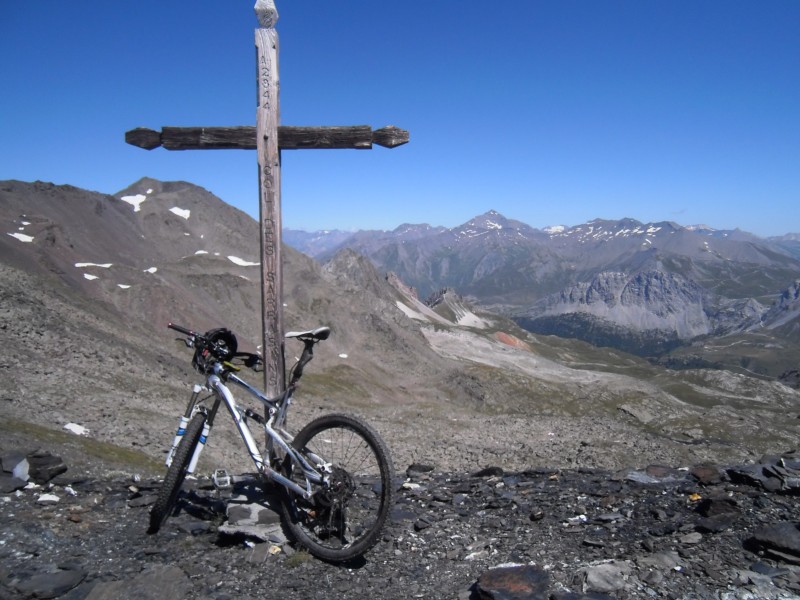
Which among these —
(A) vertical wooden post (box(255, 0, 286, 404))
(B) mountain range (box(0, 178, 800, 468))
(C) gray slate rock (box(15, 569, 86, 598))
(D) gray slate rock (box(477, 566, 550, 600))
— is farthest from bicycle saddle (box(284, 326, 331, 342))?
(B) mountain range (box(0, 178, 800, 468))

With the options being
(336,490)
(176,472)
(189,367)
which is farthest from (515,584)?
(189,367)

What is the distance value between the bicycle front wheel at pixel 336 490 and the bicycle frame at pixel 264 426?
0.13 meters

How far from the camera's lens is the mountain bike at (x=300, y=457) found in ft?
23.7

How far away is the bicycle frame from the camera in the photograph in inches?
290

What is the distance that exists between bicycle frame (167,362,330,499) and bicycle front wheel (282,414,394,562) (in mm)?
129

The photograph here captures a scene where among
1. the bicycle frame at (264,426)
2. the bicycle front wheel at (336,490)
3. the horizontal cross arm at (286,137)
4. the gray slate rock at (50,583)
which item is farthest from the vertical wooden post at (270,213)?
the gray slate rock at (50,583)

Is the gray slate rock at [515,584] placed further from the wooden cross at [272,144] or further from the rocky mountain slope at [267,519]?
the wooden cross at [272,144]

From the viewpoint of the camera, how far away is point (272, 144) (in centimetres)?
902

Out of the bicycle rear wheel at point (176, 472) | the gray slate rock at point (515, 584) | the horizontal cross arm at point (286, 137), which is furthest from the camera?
the horizontal cross arm at point (286, 137)

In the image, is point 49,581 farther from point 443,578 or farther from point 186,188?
point 186,188

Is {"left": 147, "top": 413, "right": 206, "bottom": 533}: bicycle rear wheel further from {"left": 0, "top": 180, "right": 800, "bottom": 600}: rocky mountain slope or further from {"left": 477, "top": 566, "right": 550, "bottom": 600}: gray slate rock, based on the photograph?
{"left": 477, "top": 566, "right": 550, "bottom": 600}: gray slate rock

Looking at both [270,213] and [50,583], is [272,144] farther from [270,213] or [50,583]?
[50,583]

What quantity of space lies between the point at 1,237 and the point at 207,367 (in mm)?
54323

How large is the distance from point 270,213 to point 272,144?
1.16m
